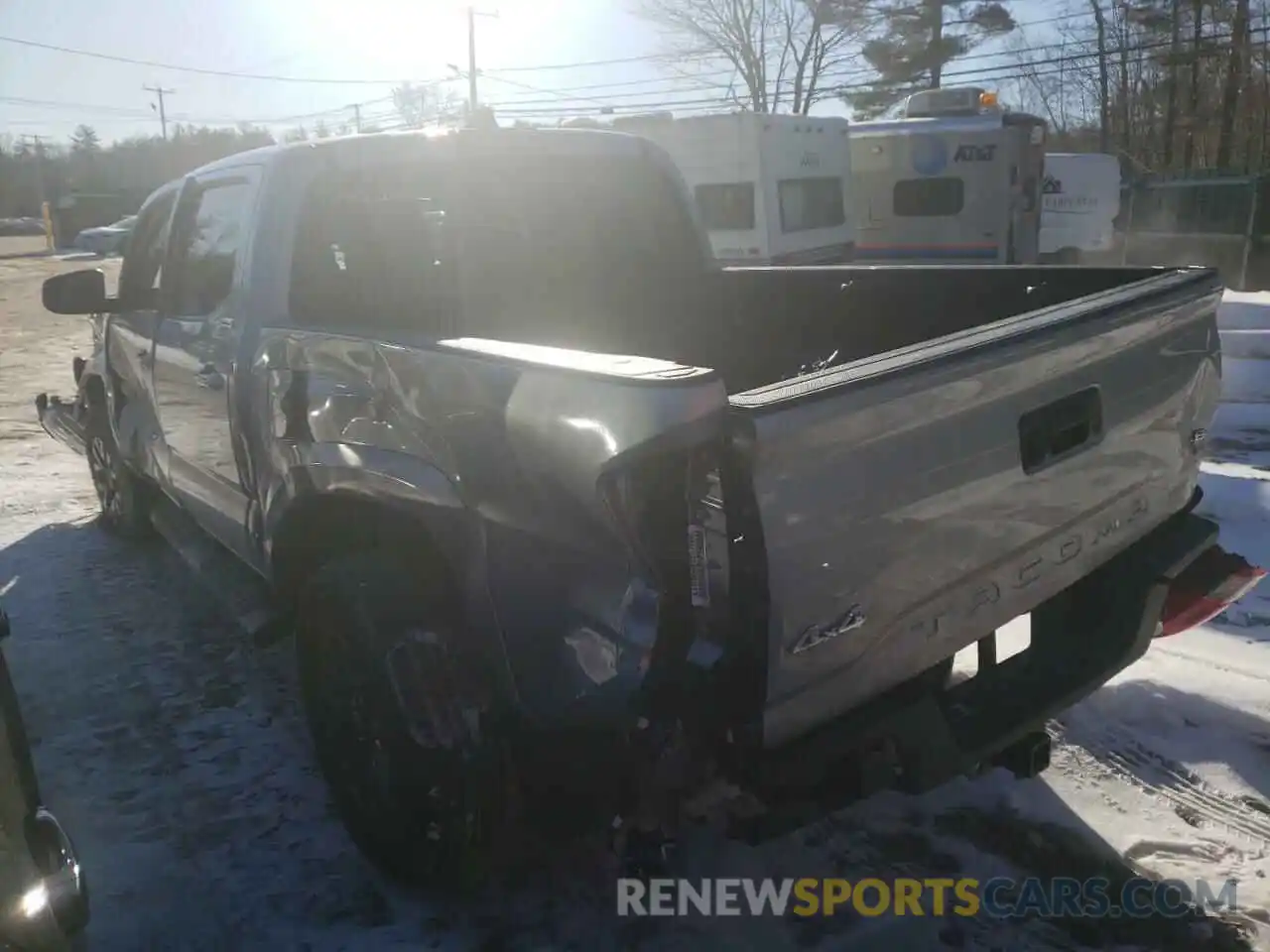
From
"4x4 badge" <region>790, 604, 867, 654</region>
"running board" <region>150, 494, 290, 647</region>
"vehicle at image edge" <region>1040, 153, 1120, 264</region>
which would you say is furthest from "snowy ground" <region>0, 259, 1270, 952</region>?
"vehicle at image edge" <region>1040, 153, 1120, 264</region>

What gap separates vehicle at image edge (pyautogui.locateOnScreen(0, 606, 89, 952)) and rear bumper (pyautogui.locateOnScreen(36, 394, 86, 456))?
4795 mm

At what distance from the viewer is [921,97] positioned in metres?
16.4

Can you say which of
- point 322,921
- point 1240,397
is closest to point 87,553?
point 322,921

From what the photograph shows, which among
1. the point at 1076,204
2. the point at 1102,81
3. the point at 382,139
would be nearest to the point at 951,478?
the point at 382,139

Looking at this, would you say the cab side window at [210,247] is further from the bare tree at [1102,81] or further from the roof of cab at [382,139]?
the bare tree at [1102,81]

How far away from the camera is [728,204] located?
44.2 ft

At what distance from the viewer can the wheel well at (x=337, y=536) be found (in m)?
2.79

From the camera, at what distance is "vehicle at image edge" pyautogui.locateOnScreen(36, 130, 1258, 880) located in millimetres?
2064

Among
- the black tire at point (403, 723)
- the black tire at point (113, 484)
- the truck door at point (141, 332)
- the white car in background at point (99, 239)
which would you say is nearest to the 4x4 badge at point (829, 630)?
the black tire at point (403, 723)

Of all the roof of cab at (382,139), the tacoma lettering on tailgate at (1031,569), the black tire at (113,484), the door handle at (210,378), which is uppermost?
the roof of cab at (382,139)

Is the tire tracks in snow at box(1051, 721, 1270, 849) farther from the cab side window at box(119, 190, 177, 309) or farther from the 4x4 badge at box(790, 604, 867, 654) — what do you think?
the cab side window at box(119, 190, 177, 309)

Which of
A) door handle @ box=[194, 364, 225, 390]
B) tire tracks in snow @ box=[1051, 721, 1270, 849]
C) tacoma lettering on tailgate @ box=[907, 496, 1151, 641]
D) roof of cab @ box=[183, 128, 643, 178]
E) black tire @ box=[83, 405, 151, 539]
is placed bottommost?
tire tracks in snow @ box=[1051, 721, 1270, 849]

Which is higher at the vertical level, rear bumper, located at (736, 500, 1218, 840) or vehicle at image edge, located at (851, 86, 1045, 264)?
vehicle at image edge, located at (851, 86, 1045, 264)

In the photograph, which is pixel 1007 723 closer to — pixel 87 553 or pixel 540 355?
pixel 540 355
